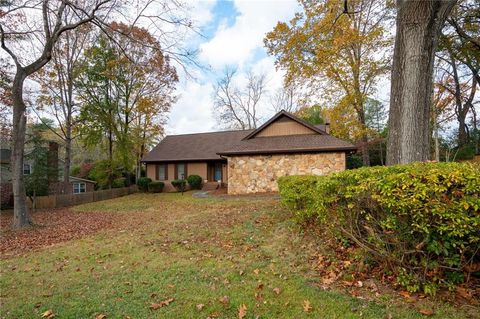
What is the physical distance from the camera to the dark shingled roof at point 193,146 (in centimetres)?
2253

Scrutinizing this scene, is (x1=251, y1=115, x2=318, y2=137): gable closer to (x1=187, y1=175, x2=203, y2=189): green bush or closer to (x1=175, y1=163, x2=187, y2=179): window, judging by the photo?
(x1=187, y1=175, x2=203, y2=189): green bush

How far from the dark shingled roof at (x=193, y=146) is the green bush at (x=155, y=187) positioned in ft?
7.32

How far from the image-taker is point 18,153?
364 inches

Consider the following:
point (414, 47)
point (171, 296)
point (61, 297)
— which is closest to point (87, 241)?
point (61, 297)

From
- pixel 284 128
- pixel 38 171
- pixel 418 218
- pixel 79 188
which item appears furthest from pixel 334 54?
pixel 79 188

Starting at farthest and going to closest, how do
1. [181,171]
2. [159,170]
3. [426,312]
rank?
1. [159,170]
2. [181,171]
3. [426,312]

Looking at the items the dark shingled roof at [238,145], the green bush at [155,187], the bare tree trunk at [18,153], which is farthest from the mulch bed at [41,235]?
the green bush at [155,187]

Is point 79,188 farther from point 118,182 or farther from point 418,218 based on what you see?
point 418,218

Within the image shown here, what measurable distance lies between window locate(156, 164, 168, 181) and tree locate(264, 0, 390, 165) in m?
13.3

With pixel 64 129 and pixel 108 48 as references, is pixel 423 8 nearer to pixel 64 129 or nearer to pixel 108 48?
pixel 108 48

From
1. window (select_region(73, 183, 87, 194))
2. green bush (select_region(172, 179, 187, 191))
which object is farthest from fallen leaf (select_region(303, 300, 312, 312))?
window (select_region(73, 183, 87, 194))

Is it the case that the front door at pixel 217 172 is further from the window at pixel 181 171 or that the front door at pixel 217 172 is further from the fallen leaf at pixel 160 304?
the fallen leaf at pixel 160 304

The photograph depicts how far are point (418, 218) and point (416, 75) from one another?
378 centimetres

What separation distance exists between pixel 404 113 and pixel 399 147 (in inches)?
28.2
